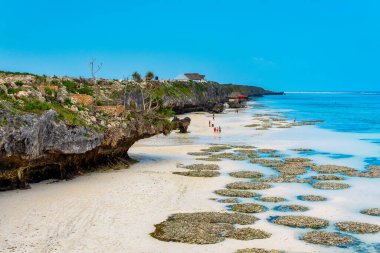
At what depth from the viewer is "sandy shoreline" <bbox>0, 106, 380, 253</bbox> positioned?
20.1m

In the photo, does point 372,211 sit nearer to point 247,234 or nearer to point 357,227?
point 357,227

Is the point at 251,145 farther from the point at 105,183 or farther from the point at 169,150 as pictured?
the point at 105,183

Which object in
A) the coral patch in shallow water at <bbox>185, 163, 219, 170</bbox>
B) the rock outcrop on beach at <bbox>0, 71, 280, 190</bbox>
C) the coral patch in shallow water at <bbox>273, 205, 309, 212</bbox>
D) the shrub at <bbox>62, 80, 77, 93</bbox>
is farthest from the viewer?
the shrub at <bbox>62, 80, 77, 93</bbox>

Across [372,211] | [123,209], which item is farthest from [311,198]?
[123,209]

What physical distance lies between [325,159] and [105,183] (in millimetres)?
23146

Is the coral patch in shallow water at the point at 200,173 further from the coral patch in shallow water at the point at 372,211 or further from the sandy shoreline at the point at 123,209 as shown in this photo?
the coral patch in shallow water at the point at 372,211

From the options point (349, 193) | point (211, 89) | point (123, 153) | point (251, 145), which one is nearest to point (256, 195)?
point (349, 193)

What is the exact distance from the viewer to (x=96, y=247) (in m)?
19.8

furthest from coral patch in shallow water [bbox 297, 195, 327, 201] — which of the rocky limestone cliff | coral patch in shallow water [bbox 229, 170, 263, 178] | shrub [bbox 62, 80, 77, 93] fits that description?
shrub [bbox 62, 80, 77, 93]

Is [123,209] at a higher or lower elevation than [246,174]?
lower

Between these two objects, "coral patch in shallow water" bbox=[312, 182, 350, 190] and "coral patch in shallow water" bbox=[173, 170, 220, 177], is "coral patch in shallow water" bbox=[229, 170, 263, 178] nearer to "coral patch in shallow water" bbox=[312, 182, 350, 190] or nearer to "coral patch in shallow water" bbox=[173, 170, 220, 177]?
"coral patch in shallow water" bbox=[173, 170, 220, 177]

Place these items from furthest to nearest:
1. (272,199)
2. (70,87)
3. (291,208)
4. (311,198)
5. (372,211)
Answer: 1. (70,87)
2. (311,198)
3. (272,199)
4. (291,208)
5. (372,211)

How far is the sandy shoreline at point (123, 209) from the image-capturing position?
20.1 meters

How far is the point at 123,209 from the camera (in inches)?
1011
